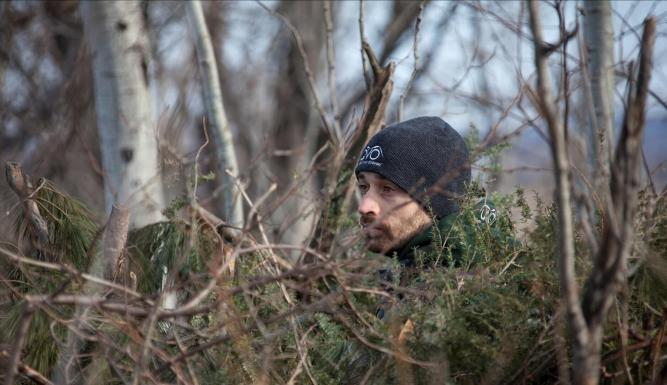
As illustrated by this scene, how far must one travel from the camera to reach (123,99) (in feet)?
14.0

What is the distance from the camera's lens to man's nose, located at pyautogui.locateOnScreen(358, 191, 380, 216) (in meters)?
3.37

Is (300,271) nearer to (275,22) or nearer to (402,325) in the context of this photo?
(402,325)

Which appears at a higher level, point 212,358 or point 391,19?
point 391,19

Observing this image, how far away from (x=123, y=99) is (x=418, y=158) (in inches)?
66.6

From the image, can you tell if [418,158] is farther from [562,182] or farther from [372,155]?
[562,182]

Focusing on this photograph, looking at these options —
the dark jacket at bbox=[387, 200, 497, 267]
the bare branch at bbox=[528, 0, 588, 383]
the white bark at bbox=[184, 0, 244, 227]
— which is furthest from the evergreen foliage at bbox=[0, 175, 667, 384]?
the white bark at bbox=[184, 0, 244, 227]

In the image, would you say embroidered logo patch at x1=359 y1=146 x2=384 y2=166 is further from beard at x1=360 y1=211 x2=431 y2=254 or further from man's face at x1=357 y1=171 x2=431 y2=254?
beard at x1=360 y1=211 x2=431 y2=254

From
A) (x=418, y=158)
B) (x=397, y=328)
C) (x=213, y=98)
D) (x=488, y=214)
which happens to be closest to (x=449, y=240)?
(x=488, y=214)

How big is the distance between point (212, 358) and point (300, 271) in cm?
48

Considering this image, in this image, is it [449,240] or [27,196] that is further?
[449,240]

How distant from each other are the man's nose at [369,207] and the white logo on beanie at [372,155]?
182 millimetres

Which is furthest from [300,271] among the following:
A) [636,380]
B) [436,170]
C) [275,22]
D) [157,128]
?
[275,22]

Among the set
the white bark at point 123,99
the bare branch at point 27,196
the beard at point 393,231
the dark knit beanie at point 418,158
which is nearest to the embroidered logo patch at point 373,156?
the dark knit beanie at point 418,158

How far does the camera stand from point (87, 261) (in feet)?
8.50
